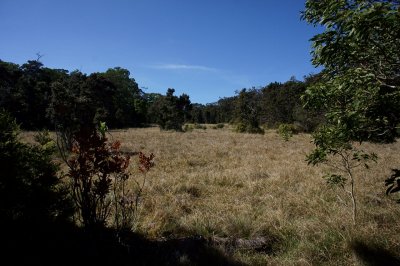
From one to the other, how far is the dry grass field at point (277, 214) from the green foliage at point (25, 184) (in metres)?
1.48

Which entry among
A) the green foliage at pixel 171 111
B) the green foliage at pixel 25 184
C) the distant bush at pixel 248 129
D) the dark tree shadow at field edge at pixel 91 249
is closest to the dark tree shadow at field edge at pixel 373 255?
the dark tree shadow at field edge at pixel 91 249

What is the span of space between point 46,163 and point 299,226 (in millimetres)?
3811

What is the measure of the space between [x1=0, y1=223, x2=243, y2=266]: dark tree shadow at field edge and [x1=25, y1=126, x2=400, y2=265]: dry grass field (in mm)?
359

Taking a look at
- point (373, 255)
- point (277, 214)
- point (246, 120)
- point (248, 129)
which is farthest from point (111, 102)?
point (373, 255)

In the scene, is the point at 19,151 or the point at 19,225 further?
the point at 19,151

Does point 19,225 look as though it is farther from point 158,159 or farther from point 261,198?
point 158,159

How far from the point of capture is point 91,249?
3941 mm

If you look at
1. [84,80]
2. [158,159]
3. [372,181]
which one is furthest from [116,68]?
[372,181]

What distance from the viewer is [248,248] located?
450 cm

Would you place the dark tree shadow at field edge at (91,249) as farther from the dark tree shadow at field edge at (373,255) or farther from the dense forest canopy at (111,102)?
the dense forest canopy at (111,102)

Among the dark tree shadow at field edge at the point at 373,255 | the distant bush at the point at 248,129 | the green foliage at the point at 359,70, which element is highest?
the green foliage at the point at 359,70

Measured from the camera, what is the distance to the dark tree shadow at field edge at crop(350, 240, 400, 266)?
13.1 feet

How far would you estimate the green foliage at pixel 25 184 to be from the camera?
362 cm

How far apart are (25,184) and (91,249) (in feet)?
3.62
